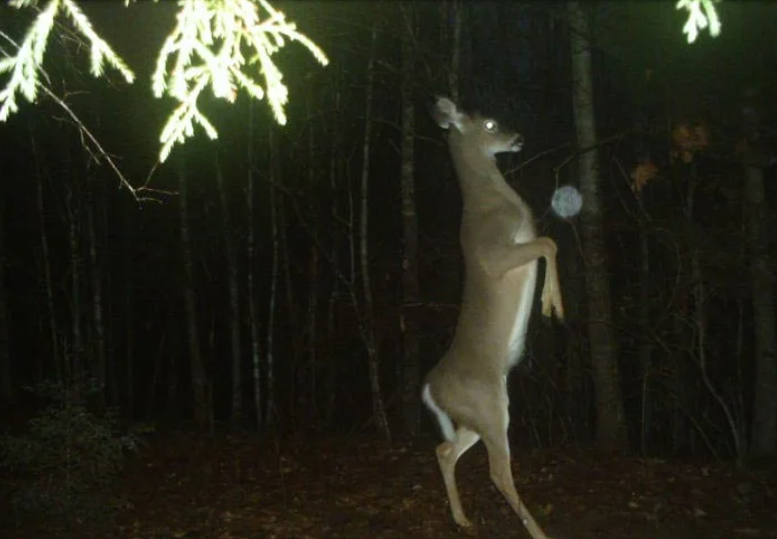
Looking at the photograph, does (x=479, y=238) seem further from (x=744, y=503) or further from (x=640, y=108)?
(x=640, y=108)

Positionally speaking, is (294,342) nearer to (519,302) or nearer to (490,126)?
(490,126)

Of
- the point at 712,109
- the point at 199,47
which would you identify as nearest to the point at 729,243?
the point at 712,109

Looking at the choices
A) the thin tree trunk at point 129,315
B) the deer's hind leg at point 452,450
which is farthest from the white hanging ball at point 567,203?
the thin tree trunk at point 129,315

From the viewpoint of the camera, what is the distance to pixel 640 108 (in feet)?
36.9

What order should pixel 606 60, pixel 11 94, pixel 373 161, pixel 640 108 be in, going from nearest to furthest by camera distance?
pixel 11 94 → pixel 640 108 → pixel 606 60 → pixel 373 161

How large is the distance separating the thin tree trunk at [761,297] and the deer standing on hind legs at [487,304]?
3.57 meters

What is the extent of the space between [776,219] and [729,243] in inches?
29.5

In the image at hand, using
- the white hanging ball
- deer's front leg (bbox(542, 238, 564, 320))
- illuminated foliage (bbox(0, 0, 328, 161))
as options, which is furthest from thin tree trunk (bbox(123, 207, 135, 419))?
illuminated foliage (bbox(0, 0, 328, 161))

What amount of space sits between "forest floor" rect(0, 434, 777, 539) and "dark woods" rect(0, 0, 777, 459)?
4.34ft

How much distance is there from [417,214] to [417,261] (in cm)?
254

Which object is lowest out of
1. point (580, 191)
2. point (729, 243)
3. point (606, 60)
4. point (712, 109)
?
point (729, 243)

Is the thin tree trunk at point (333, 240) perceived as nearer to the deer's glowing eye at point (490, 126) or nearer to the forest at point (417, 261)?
the forest at point (417, 261)

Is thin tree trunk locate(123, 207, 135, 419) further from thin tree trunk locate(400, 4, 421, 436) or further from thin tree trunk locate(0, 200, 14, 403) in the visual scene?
thin tree trunk locate(400, 4, 421, 436)

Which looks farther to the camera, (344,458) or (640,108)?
(640,108)
